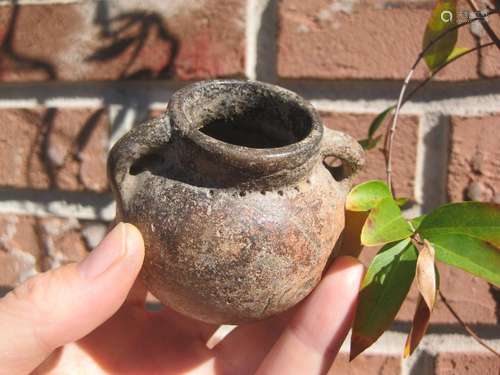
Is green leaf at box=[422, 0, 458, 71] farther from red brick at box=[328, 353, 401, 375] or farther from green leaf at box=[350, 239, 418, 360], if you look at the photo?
red brick at box=[328, 353, 401, 375]

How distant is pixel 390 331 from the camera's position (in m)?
0.78

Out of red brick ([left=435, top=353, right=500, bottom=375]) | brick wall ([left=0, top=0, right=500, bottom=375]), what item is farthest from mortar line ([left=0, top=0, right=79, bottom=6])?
red brick ([left=435, top=353, right=500, bottom=375])

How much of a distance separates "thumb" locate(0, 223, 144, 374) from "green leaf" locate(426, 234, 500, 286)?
10.9 inches

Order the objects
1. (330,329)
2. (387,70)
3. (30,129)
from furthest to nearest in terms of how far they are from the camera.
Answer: (30,129) < (387,70) < (330,329)

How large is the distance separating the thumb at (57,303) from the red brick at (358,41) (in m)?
0.37

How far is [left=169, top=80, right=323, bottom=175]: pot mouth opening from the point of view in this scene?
44 cm

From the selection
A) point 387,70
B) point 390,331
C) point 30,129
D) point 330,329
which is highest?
point 387,70

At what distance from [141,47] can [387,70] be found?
35 centimetres

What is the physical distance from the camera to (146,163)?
0.51 m

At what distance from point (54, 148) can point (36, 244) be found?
0.17 m

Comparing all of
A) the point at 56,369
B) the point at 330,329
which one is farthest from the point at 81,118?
the point at 330,329

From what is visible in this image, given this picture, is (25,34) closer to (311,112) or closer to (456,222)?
(311,112)

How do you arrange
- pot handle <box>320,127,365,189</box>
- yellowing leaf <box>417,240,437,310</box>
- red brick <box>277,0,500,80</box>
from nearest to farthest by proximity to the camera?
yellowing leaf <box>417,240,437,310</box>
pot handle <box>320,127,365,189</box>
red brick <box>277,0,500,80</box>

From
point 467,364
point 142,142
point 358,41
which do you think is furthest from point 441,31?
point 467,364
